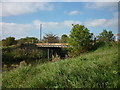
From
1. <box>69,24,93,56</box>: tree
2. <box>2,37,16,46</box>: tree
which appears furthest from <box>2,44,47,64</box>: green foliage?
<box>69,24,93,56</box>: tree

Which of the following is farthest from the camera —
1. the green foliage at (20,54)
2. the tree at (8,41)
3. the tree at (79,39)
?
the tree at (8,41)

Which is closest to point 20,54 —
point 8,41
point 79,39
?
point 8,41

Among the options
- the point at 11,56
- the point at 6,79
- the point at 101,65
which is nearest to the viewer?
the point at 101,65

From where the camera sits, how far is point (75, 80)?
5.04 m

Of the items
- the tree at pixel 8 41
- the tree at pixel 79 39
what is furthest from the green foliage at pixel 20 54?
the tree at pixel 79 39

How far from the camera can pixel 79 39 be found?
1912cm

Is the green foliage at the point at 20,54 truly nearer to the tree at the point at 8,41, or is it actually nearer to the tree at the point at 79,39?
the tree at the point at 8,41

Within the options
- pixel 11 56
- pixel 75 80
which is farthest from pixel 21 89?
pixel 11 56

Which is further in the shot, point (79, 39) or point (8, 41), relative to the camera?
point (8, 41)

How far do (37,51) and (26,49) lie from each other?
5.75ft

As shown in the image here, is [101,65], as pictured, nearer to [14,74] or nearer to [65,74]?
[65,74]

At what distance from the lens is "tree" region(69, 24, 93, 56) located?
1894 centimetres

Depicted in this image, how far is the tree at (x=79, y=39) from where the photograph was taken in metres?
18.9

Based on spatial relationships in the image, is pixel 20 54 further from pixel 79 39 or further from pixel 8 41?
pixel 79 39
